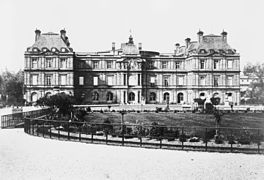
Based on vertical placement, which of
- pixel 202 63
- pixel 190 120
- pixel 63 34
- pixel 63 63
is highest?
pixel 63 34

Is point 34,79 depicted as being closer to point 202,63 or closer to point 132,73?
point 132,73

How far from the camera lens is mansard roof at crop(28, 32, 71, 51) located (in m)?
52.1

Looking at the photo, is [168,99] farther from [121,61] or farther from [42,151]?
[42,151]

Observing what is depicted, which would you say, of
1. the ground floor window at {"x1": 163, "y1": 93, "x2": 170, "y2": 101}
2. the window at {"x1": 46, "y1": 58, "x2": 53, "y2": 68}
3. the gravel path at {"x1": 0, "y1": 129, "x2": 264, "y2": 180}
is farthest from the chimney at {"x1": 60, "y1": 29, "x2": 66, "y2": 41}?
the gravel path at {"x1": 0, "y1": 129, "x2": 264, "y2": 180}

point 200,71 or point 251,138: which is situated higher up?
point 200,71

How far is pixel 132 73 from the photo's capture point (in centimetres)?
5481

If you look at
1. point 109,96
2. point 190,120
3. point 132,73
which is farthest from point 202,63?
point 190,120

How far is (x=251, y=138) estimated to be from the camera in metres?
14.6

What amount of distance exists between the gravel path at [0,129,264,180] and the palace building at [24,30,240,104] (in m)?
39.1

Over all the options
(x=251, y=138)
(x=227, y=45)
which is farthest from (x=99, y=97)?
(x=251, y=138)

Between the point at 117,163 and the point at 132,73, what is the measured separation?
44.6m

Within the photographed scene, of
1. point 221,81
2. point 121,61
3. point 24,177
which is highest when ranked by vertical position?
point 121,61

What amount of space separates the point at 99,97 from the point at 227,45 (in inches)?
925

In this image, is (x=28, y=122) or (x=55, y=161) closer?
(x=55, y=161)
